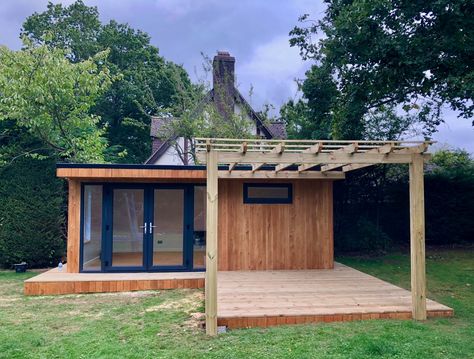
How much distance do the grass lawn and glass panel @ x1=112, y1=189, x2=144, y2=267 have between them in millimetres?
1460

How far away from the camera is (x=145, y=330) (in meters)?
4.45

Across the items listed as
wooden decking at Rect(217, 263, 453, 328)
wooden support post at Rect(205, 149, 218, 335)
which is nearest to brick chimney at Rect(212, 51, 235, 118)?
wooden decking at Rect(217, 263, 453, 328)

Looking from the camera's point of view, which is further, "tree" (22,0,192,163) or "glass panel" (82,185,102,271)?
"tree" (22,0,192,163)

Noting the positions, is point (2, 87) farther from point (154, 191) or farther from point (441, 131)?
point (441, 131)

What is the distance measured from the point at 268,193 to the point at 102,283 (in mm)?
3636

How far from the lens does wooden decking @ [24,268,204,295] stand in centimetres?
652


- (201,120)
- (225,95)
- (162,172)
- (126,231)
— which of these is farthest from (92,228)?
(225,95)

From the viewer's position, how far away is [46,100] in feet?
30.4

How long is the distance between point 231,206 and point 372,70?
4181 mm

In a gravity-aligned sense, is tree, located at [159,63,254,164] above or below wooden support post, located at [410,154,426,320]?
above

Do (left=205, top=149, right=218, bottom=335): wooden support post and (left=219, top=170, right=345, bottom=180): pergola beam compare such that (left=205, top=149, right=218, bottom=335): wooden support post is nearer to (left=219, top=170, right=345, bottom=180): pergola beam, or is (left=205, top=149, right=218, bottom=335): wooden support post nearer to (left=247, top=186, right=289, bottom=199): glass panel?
(left=219, top=170, right=345, bottom=180): pergola beam

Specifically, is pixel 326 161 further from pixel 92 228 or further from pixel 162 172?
pixel 92 228

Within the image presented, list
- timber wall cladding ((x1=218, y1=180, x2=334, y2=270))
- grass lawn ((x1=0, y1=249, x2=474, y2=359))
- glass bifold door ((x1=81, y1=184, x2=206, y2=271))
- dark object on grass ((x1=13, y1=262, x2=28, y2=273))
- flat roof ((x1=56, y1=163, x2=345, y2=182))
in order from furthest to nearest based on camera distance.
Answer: dark object on grass ((x1=13, y1=262, x2=28, y2=273)) → timber wall cladding ((x1=218, y1=180, x2=334, y2=270)) → glass bifold door ((x1=81, y1=184, x2=206, y2=271)) → flat roof ((x1=56, y1=163, x2=345, y2=182)) → grass lawn ((x1=0, y1=249, x2=474, y2=359))

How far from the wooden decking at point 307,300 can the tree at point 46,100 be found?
5.89 metres
